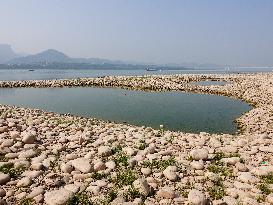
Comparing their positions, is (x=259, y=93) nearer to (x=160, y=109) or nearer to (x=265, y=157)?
(x=160, y=109)

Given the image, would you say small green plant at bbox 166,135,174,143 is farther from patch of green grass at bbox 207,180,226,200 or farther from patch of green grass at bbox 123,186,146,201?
patch of green grass at bbox 123,186,146,201

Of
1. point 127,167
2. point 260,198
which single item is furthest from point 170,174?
point 260,198

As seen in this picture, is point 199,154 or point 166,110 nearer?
point 199,154

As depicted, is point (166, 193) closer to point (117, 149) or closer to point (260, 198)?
point (260, 198)

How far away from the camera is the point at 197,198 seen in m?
9.16

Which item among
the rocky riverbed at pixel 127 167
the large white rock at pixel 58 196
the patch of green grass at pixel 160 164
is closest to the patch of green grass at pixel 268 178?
the rocky riverbed at pixel 127 167

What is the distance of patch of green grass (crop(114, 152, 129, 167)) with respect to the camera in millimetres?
11667

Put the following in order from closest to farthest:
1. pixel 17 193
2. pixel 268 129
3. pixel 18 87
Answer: pixel 17 193, pixel 268 129, pixel 18 87

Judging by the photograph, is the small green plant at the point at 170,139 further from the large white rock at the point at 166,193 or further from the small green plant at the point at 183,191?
the large white rock at the point at 166,193

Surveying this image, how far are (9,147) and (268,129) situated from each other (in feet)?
50.0

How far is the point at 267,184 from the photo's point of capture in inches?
406

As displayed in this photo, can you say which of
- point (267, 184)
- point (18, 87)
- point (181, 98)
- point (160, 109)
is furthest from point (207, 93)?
point (267, 184)

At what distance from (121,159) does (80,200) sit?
122 inches

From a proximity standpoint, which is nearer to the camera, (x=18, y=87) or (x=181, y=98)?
(x=181, y=98)
